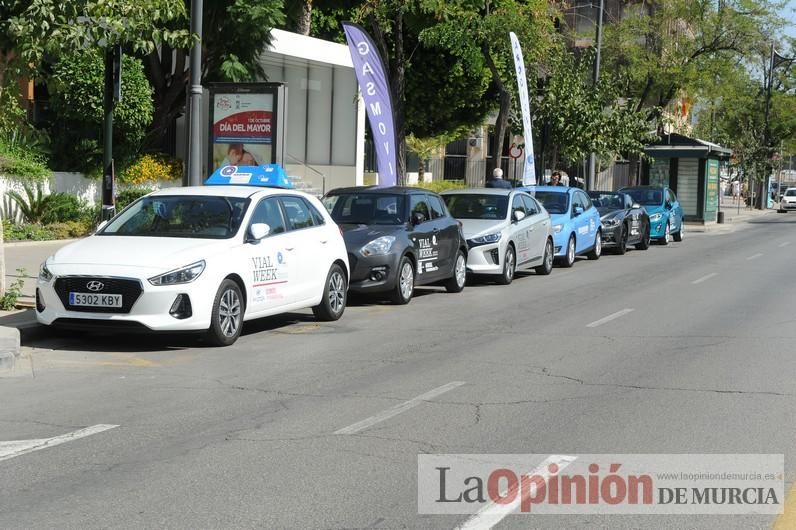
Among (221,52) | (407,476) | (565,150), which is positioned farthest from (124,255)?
(565,150)

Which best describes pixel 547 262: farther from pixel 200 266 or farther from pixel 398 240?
pixel 200 266

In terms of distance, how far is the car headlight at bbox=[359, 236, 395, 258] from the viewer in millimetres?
15398

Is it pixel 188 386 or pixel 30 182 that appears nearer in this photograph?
pixel 188 386

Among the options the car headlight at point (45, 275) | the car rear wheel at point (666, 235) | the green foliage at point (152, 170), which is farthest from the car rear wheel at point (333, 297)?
the car rear wheel at point (666, 235)

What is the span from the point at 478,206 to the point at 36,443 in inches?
535

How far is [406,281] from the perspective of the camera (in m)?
16.0

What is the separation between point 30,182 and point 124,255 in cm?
1351

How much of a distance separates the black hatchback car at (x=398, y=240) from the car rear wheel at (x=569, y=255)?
6015mm

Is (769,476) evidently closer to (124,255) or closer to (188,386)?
(188,386)

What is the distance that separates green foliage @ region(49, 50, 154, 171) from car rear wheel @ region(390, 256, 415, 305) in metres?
11.1

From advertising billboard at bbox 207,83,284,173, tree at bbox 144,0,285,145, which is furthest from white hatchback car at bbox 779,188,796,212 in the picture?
advertising billboard at bbox 207,83,284,173

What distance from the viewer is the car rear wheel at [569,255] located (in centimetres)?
2364

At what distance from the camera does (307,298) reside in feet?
43.2

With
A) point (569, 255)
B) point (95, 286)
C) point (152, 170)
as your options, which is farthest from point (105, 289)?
point (152, 170)
